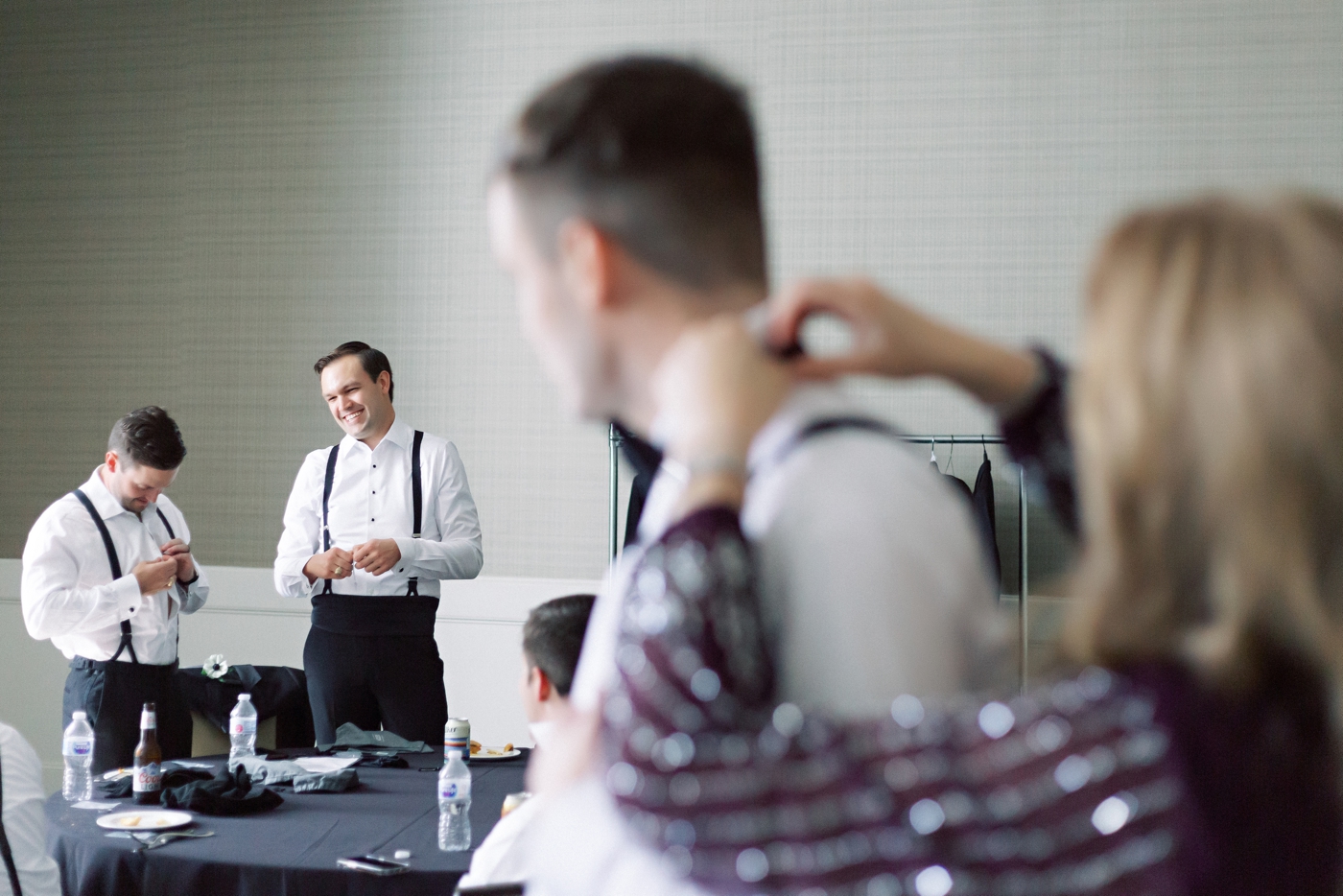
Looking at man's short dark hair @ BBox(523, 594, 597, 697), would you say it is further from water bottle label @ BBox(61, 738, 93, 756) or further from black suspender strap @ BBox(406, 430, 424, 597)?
black suspender strap @ BBox(406, 430, 424, 597)

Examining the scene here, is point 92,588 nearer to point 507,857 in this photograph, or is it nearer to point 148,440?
point 148,440

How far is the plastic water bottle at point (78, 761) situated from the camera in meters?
2.87

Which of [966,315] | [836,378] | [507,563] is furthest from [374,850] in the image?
[966,315]

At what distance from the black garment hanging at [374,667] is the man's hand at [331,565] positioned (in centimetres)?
10

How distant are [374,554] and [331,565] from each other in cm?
16

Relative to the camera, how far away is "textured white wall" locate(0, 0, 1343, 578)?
200 inches

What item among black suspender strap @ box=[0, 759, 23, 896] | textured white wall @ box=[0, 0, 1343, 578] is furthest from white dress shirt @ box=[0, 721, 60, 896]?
textured white wall @ box=[0, 0, 1343, 578]

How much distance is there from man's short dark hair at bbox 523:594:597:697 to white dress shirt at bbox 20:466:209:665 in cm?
212

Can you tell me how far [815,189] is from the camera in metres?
5.35

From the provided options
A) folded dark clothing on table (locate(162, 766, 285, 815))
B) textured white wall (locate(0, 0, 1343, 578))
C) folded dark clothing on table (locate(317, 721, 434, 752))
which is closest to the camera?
folded dark clothing on table (locate(162, 766, 285, 815))

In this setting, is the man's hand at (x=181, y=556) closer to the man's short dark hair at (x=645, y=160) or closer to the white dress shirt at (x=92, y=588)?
the white dress shirt at (x=92, y=588)

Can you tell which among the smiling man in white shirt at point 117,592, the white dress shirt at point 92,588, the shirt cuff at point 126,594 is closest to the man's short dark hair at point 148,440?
the smiling man in white shirt at point 117,592

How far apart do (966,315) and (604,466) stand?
171 cm

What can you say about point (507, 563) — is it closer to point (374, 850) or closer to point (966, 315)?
point (966, 315)
